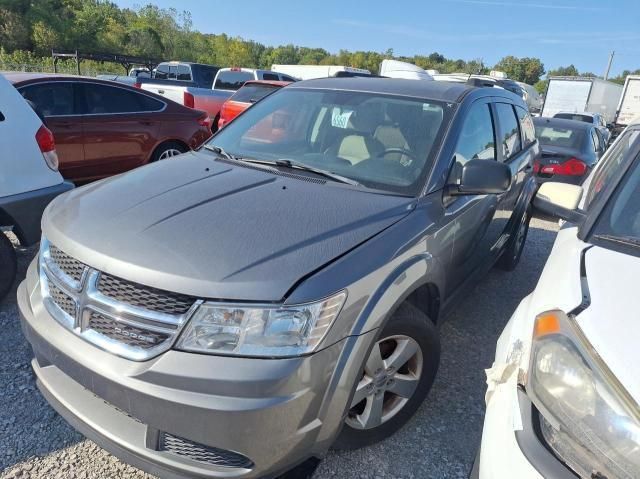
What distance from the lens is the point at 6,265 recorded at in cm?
331

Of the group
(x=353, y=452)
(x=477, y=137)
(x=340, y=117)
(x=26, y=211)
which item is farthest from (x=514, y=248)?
(x=26, y=211)

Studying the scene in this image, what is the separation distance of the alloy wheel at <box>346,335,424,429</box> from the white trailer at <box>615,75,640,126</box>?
2758 cm

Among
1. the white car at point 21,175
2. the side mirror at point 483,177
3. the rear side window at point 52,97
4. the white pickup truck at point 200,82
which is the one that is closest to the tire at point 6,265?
the white car at point 21,175

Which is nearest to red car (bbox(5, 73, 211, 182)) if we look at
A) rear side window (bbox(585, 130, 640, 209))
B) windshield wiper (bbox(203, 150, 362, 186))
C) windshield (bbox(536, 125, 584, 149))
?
windshield wiper (bbox(203, 150, 362, 186))

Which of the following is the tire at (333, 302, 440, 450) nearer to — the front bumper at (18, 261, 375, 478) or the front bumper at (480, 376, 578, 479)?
the front bumper at (18, 261, 375, 478)

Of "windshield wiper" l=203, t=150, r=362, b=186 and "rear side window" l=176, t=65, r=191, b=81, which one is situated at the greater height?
"rear side window" l=176, t=65, r=191, b=81

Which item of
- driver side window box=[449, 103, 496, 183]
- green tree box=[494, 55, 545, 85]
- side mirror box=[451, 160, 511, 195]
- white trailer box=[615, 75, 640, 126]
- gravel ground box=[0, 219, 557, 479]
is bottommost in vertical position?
gravel ground box=[0, 219, 557, 479]

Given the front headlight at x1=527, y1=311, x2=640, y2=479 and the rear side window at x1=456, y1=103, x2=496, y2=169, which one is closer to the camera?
the front headlight at x1=527, y1=311, x2=640, y2=479

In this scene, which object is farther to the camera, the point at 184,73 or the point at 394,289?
the point at 184,73

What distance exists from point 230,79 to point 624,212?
14.1 metres

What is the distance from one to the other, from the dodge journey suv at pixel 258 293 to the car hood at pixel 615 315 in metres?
0.75

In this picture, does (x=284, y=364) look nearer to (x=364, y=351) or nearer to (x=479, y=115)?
(x=364, y=351)

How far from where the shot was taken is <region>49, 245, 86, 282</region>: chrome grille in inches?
73.6

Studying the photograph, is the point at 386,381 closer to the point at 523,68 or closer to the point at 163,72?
the point at 163,72
